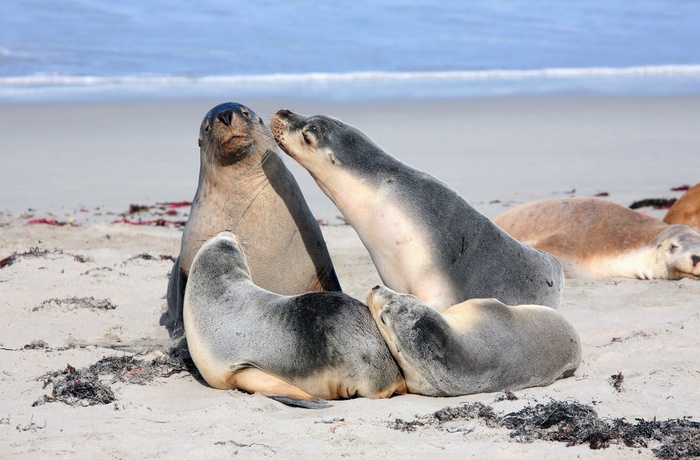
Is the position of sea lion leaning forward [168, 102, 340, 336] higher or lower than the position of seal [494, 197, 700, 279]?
higher

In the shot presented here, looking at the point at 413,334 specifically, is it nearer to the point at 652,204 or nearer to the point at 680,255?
the point at 680,255

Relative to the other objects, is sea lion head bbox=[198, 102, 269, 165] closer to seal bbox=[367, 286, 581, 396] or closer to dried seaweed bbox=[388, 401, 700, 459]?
seal bbox=[367, 286, 581, 396]

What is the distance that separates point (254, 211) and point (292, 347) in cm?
143

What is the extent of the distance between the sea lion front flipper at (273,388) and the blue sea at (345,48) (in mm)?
14215

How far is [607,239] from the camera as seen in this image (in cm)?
765

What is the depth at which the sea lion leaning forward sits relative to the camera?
17.8ft

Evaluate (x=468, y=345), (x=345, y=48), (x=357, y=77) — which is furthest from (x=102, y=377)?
(x=345, y=48)

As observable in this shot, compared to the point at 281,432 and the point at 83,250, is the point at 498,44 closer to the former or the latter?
the point at 83,250

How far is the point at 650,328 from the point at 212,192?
269cm

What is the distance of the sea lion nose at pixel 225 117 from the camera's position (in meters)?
5.46

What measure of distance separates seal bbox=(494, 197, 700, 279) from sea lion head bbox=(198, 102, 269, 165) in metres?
3.07

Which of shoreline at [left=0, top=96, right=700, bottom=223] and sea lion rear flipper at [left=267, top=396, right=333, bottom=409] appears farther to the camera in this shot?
shoreline at [left=0, top=96, right=700, bottom=223]

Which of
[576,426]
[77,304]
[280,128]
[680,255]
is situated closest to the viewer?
[576,426]

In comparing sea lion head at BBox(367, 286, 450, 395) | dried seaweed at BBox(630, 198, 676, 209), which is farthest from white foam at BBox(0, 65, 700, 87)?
sea lion head at BBox(367, 286, 450, 395)
